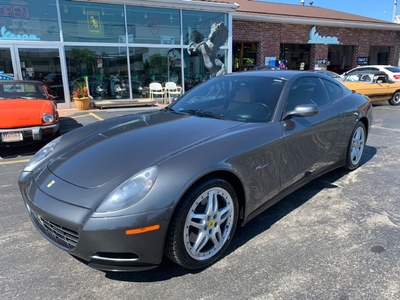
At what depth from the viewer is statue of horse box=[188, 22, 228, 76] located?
12.9m

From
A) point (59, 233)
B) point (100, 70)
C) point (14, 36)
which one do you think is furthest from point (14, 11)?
point (59, 233)

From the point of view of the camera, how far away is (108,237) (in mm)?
1924

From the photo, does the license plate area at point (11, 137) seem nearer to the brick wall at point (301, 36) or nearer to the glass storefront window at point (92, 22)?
the glass storefront window at point (92, 22)

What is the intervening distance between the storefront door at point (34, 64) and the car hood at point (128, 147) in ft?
28.0

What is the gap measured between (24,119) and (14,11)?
272 inches

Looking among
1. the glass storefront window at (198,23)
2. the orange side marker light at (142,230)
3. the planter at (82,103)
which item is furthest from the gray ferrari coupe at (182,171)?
the glass storefront window at (198,23)

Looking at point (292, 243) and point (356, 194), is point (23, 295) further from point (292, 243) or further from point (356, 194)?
point (356, 194)

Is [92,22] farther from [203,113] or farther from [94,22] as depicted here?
[203,113]

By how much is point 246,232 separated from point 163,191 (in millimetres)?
1192

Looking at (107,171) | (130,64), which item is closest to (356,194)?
(107,171)

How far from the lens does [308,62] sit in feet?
62.2

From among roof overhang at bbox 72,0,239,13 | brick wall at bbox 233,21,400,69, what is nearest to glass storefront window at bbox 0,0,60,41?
roof overhang at bbox 72,0,239,13

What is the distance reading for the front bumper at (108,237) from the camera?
1923 millimetres

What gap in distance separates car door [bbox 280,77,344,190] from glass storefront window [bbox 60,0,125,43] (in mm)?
9881
